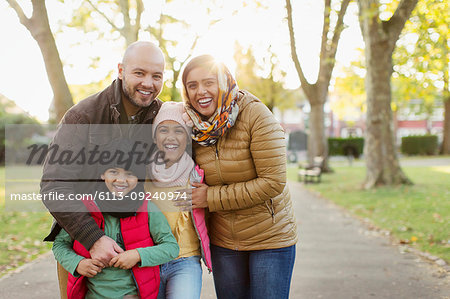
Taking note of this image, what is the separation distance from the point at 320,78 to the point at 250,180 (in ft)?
52.9

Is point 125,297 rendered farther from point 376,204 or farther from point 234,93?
point 376,204

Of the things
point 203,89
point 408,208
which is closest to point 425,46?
point 408,208

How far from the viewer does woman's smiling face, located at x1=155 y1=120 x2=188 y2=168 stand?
273 centimetres

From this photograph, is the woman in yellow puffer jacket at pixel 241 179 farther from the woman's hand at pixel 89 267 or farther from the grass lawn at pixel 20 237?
the grass lawn at pixel 20 237

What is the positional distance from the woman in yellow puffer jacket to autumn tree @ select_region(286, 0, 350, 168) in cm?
1265

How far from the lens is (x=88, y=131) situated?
2.63 meters

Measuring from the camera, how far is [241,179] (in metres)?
2.80

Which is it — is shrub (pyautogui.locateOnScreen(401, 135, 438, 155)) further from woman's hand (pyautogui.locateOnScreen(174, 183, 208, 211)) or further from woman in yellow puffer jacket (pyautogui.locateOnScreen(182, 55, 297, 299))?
woman's hand (pyautogui.locateOnScreen(174, 183, 208, 211))

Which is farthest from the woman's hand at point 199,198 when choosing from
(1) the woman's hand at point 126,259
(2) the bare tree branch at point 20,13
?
(2) the bare tree branch at point 20,13

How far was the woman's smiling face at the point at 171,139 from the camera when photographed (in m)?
2.73

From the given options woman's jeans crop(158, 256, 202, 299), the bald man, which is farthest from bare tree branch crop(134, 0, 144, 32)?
woman's jeans crop(158, 256, 202, 299)

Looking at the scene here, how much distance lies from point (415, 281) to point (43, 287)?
179 inches

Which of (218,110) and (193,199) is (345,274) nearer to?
(193,199)

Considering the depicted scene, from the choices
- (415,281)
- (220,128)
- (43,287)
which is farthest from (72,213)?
(415,281)
